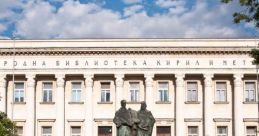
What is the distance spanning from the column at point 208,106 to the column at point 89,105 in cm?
945

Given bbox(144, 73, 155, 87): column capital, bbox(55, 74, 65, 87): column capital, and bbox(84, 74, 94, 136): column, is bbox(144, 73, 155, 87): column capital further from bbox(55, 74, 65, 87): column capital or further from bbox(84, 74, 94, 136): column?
bbox(55, 74, 65, 87): column capital

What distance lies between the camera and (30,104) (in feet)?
200

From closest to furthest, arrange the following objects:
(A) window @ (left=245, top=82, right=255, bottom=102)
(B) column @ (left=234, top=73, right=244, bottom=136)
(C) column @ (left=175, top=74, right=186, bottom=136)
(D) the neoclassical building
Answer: (B) column @ (left=234, top=73, right=244, bottom=136) → (C) column @ (left=175, top=74, right=186, bottom=136) → (D) the neoclassical building → (A) window @ (left=245, top=82, right=255, bottom=102)

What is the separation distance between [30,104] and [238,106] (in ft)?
56.6

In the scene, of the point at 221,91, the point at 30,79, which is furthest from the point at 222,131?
the point at 30,79

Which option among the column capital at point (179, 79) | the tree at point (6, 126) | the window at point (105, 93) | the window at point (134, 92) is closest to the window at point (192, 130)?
the column capital at point (179, 79)

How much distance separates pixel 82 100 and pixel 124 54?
525 centimetres

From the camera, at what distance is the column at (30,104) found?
6078cm

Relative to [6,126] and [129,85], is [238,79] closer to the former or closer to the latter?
[129,85]

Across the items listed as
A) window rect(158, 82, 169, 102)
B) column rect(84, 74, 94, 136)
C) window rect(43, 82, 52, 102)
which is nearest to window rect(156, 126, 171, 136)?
window rect(158, 82, 169, 102)

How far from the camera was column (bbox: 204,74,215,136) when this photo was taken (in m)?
60.8

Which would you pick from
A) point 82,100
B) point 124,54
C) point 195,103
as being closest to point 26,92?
point 82,100

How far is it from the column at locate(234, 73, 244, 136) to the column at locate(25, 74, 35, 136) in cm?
1674

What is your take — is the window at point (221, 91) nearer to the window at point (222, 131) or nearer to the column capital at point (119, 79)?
the window at point (222, 131)
